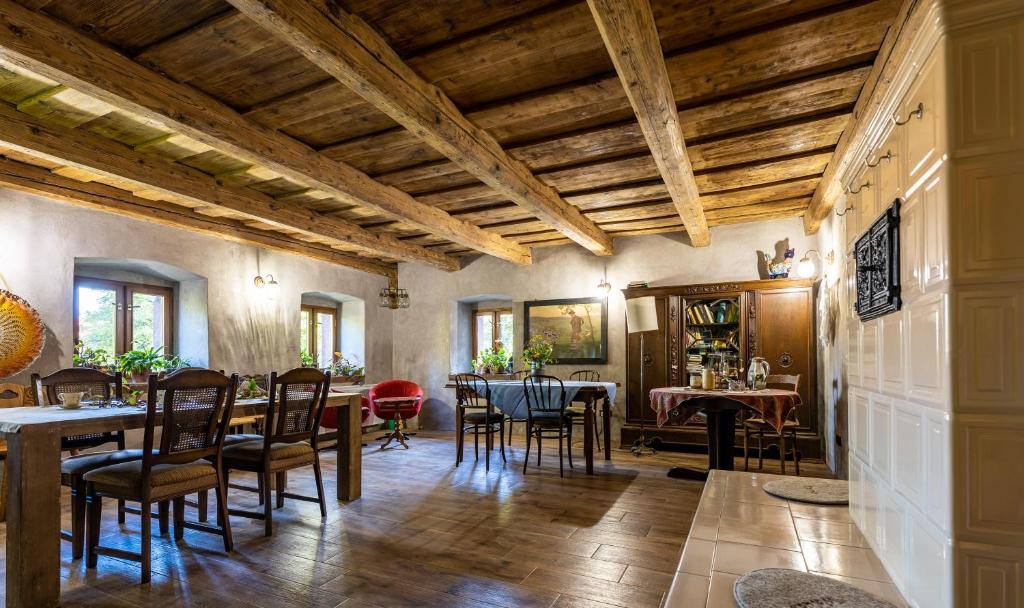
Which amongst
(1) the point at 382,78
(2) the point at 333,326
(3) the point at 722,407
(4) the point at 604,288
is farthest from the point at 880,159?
(2) the point at 333,326

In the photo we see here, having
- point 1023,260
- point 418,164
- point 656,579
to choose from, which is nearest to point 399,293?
point 418,164

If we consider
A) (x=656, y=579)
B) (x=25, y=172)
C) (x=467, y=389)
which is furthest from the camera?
(x=467, y=389)

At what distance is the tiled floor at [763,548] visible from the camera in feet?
5.39

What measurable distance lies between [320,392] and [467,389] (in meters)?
2.02

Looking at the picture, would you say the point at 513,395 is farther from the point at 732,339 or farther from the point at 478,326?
the point at 478,326

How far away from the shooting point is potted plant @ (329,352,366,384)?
7.49 m

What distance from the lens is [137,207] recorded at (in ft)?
15.9

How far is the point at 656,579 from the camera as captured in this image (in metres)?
2.53

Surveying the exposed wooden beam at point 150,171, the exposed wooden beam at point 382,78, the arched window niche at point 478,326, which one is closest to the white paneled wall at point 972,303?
the exposed wooden beam at point 382,78

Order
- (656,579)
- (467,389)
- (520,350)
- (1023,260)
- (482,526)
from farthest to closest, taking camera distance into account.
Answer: (520,350)
(467,389)
(482,526)
(656,579)
(1023,260)

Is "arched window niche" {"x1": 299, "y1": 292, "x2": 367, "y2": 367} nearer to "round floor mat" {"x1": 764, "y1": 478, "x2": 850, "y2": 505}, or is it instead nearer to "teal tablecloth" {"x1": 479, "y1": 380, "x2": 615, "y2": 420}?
"teal tablecloth" {"x1": 479, "y1": 380, "x2": 615, "y2": 420}

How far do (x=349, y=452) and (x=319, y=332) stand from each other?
4.12 metres

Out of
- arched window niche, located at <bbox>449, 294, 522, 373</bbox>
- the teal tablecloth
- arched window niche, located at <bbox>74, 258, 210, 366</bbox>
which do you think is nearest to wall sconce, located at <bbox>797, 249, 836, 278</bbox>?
the teal tablecloth

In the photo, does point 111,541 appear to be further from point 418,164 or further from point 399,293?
point 399,293
